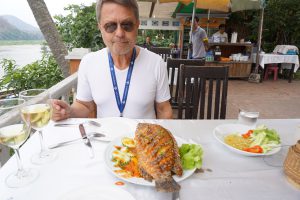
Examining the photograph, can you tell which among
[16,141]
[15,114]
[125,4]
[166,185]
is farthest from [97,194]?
[125,4]

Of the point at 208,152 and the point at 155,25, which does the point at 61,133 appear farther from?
the point at 155,25

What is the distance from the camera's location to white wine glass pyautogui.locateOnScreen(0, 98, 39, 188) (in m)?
0.93

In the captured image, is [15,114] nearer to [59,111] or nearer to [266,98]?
[59,111]

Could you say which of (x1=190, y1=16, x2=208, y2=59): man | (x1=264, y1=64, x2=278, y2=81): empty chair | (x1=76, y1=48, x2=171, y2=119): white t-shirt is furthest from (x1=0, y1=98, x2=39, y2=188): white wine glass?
(x1=264, y1=64, x2=278, y2=81): empty chair

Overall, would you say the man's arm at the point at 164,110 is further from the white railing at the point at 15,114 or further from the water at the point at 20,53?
the water at the point at 20,53

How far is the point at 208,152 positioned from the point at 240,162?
17 centimetres

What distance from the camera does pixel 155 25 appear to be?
45.2ft

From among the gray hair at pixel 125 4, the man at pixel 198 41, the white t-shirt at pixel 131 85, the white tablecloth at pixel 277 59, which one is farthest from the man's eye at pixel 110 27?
the white tablecloth at pixel 277 59

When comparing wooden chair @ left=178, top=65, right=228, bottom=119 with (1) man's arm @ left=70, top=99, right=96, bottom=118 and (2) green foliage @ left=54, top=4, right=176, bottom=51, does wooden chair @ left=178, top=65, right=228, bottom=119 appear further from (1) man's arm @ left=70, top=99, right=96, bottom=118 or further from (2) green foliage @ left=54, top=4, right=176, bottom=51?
(2) green foliage @ left=54, top=4, right=176, bottom=51

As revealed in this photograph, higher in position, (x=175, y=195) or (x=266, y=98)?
(x=175, y=195)

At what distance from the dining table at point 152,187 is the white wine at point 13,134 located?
0.54ft

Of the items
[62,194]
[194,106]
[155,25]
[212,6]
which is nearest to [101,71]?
[194,106]

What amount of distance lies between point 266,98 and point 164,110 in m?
5.83

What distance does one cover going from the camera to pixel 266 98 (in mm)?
6762
